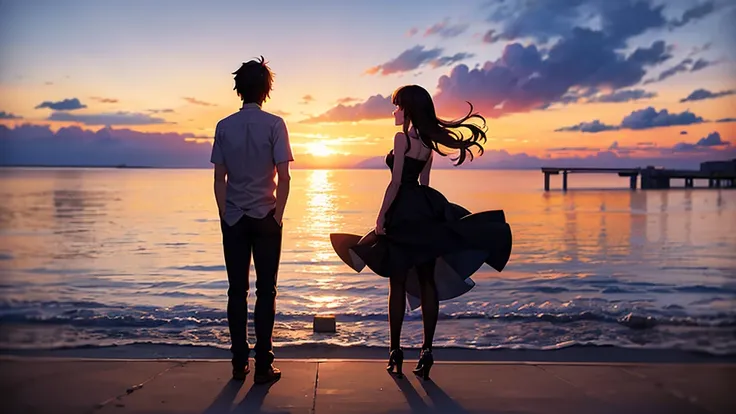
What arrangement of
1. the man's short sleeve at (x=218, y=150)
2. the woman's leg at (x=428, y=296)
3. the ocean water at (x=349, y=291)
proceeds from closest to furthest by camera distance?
the man's short sleeve at (x=218, y=150) < the woman's leg at (x=428, y=296) < the ocean water at (x=349, y=291)

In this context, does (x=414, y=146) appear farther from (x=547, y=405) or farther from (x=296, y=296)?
(x=296, y=296)

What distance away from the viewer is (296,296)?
1109 centimetres

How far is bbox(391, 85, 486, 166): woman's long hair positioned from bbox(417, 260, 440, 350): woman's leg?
2.57ft

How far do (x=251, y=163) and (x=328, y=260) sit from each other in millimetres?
11389

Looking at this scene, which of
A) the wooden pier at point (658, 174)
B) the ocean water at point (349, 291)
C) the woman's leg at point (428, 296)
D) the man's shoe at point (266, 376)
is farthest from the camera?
the wooden pier at point (658, 174)

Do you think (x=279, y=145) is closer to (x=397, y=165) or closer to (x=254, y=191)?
(x=254, y=191)

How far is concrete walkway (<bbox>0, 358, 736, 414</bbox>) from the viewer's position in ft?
13.5

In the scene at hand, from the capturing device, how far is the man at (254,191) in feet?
15.2

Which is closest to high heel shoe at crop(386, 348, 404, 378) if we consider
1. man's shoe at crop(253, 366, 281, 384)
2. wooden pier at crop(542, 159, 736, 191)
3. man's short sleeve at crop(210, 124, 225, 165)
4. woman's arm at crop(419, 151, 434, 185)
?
man's shoe at crop(253, 366, 281, 384)

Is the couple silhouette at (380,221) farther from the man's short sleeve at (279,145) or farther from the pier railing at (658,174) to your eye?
the pier railing at (658,174)

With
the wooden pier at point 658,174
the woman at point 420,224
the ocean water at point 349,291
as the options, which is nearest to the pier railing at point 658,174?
Result: the wooden pier at point 658,174

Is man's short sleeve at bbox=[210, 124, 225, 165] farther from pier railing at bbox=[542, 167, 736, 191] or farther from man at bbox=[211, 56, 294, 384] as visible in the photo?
pier railing at bbox=[542, 167, 736, 191]

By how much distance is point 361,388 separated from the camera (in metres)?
4.48

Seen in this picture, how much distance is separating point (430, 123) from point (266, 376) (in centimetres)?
200
